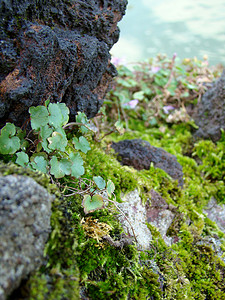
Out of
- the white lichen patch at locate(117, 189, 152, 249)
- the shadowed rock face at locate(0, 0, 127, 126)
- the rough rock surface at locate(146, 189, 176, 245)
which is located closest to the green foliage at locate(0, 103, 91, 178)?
the shadowed rock face at locate(0, 0, 127, 126)

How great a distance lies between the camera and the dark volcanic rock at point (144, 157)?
254cm

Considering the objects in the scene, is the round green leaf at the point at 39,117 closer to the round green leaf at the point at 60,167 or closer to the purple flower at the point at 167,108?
the round green leaf at the point at 60,167

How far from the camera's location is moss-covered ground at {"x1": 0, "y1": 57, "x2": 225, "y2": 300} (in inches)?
43.2

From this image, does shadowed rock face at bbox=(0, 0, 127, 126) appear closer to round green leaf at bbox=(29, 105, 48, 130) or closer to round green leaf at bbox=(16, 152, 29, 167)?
round green leaf at bbox=(29, 105, 48, 130)

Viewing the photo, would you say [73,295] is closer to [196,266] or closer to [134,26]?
[196,266]

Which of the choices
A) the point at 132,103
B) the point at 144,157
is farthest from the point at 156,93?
the point at 144,157

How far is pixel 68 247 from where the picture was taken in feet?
3.64

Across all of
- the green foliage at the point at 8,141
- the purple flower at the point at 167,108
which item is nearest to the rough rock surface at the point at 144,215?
the green foliage at the point at 8,141

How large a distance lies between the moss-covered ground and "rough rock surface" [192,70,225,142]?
0.12 metres

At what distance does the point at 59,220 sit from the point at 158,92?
342cm

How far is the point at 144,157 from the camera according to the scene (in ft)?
8.46

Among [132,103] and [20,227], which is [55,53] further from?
[132,103]

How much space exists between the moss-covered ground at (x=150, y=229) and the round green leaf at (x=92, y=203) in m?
0.11

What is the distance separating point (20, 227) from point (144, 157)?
1.77 m
